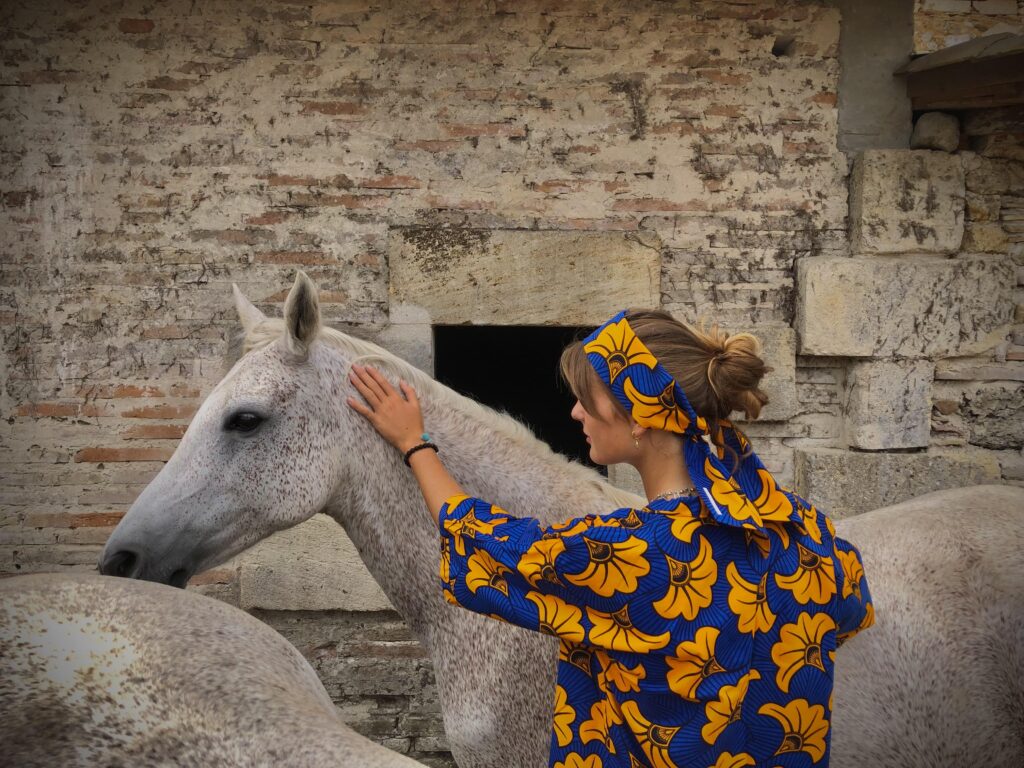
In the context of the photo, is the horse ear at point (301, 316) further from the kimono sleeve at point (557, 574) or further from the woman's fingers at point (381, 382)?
the kimono sleeve at point (557, 574)

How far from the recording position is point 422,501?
211 cm

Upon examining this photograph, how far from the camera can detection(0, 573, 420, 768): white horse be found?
0.98 meters

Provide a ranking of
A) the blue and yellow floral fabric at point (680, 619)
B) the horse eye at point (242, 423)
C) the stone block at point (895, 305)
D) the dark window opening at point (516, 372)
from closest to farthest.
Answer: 1. the blue and yellow floral fabric at point (680, 619)
2. the horse eye at point (242, 423)
3. the stone block at point (895, 305)
4. the dark window opening at point (516, 372)

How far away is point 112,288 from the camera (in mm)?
3697

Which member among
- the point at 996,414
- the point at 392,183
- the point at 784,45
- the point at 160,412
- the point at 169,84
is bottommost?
the point at 996,414

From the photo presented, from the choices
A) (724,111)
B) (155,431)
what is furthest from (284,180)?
(724,111)

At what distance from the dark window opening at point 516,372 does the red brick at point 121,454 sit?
275 centimetres

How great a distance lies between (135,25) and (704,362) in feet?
11.3

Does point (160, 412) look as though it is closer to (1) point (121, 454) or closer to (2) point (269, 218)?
(1) point (121, 454)

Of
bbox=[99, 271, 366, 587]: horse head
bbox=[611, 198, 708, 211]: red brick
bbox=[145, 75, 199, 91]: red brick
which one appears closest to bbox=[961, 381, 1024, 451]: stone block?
bbox=[611, 198, 708, 211]: red brick

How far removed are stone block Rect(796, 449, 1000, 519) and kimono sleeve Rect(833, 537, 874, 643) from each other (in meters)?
2.17

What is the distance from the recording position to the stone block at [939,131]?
384 cm

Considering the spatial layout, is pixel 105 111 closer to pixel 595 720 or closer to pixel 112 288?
pixel 112 288

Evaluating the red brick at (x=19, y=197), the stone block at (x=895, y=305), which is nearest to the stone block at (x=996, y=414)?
the stone block at (x=895, y=305)
